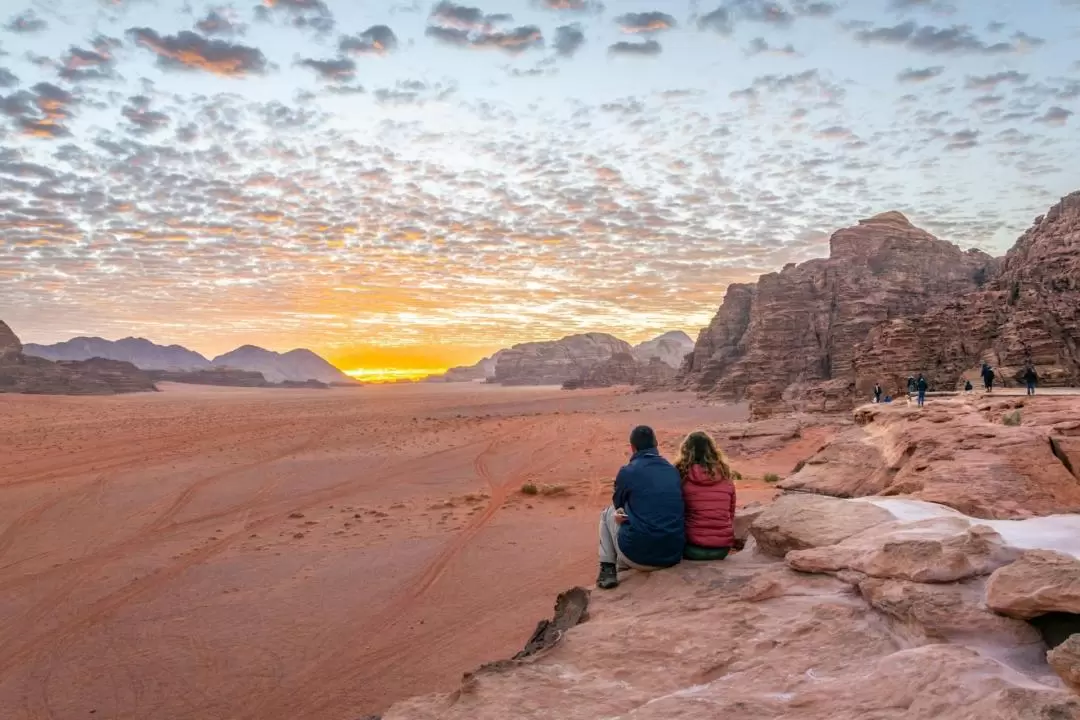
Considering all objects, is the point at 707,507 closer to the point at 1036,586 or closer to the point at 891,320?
the point at 1036,586

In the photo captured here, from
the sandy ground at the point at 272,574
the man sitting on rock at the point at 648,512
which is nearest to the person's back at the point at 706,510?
the man sitting on rock at the point at 648,512

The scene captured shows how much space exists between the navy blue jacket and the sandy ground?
2155mm

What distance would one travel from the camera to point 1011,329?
80.7ft

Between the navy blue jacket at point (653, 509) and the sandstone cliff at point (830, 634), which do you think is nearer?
the sandstone cliff at point (830, 634)

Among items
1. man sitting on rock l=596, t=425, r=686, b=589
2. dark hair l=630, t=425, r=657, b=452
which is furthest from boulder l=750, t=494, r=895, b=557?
dark hair l=630, t=425, r=657, b=452

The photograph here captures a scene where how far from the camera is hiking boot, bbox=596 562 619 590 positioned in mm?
5777

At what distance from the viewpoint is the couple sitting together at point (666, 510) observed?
553 centimetres

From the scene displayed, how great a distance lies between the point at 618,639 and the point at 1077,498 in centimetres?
513

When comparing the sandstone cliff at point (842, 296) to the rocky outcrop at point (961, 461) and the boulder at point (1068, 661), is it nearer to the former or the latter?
the rocky outcrop at point (961, 461)

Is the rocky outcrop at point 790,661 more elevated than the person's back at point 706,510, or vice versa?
the person's back at point 706,510

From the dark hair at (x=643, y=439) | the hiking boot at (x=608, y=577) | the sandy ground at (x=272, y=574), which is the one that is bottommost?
the sandy ground at (x=272, y=574)

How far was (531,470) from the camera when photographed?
62.8 feet

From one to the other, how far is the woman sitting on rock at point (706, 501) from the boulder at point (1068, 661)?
286cm

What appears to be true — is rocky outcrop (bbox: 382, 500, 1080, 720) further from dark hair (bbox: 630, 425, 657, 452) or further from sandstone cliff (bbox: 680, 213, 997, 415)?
sandstone cliff (bbox: 680, 213, 997, 415)
